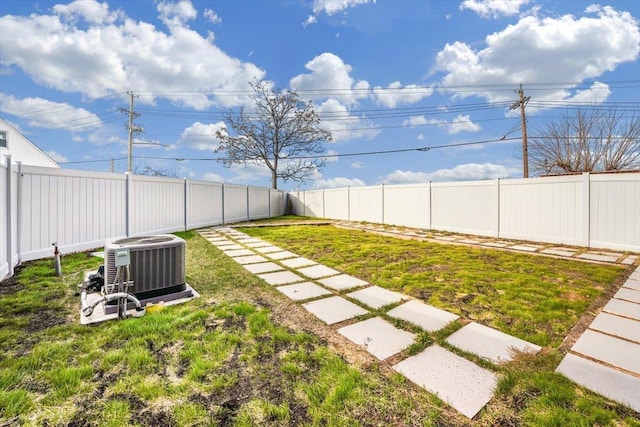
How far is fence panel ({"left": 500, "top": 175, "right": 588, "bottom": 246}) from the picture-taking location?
587 centimetres

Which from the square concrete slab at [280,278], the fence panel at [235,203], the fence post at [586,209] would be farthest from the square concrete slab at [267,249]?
the fence post at [586,209]

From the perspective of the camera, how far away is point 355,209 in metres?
11.8

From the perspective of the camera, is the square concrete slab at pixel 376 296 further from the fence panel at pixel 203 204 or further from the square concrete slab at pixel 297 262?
the fence panel at pixel 203 204

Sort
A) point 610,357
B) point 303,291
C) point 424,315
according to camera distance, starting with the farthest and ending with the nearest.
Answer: point 303,291 < point 424,315 < point 610,357

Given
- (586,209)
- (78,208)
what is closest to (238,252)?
(78,208)

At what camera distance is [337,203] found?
12.8 metres

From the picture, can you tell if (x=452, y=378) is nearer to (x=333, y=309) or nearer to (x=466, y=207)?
(x=333, y=309)

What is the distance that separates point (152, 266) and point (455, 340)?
286 centimetres

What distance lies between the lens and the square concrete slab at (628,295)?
2893mm

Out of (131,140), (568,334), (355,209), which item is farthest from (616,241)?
(131,140)

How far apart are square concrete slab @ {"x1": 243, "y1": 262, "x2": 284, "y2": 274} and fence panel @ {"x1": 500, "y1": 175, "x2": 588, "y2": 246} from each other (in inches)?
246

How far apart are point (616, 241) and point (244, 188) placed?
38.1 feet

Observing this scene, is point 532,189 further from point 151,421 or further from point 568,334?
point 151,421

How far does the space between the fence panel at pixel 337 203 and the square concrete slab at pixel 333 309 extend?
31.4 ft
